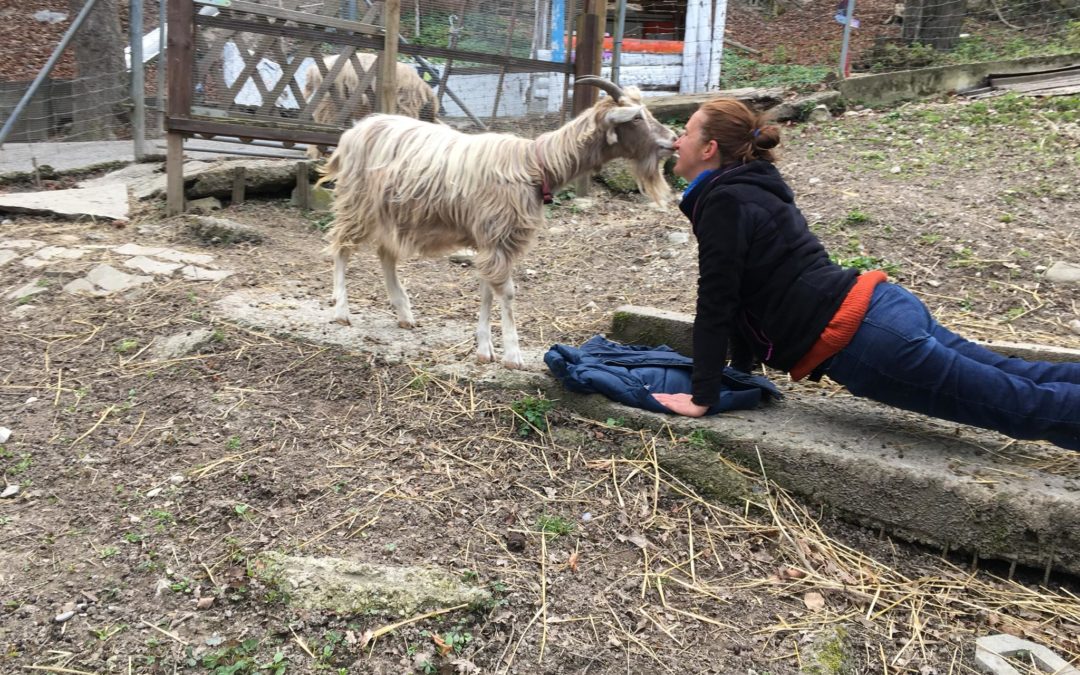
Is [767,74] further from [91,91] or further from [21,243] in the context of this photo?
[21,243]

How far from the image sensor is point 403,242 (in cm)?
456

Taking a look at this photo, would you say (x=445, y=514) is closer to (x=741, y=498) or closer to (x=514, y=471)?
(x=514, y=471)

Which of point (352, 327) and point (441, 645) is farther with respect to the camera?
point (352, 327)

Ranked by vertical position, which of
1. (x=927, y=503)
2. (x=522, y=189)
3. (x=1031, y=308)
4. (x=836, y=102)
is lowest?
(x=927, y=503)

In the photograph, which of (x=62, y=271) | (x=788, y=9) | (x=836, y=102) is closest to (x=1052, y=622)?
(x=62, y=271)

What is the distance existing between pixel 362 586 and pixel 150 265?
3.84 m

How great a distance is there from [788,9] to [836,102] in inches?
464

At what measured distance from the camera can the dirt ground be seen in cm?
264

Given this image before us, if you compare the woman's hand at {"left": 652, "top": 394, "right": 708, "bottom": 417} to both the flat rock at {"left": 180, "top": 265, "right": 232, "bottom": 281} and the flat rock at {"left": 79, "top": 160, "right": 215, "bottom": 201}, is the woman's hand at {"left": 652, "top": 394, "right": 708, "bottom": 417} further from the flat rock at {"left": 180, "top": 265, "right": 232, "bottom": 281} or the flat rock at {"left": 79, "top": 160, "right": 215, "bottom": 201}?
the flat rock at {"left": 79, "top": 160, "right": 215, "bottom": 201}

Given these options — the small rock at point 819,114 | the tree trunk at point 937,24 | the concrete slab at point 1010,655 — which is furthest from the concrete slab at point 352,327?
the tree trunk at point 937,24

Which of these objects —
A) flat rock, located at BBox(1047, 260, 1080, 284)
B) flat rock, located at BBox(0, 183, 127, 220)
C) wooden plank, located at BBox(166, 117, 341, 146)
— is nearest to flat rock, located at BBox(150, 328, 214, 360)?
flat rock, located at BBox(0, 183, 127, 220)

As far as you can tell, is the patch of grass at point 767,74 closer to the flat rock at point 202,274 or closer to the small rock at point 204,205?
the small rock at point 204,205

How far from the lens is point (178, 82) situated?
6.73 meters

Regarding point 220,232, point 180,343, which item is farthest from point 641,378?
point 220,232
